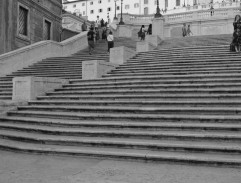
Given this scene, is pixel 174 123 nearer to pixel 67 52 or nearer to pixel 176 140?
pixel 176 140

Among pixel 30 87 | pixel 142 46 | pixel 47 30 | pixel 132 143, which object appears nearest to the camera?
Result: pixel 132 143

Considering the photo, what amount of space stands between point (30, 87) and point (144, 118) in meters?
5.01

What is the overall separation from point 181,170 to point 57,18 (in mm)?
25218

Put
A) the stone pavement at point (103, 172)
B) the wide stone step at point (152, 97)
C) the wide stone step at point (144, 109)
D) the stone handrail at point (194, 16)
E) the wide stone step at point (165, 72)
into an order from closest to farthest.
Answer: the stone pavement at point (103, 172), the wide stone step at point (144, 109), the wide stone step at point (152, 97), the wide stone step at point (165, 72), the stone handrail at point (194, 16)

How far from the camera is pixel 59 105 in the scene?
10602 millimetres

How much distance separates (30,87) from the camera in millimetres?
11578

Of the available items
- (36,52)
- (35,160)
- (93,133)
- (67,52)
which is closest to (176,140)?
(93,133)

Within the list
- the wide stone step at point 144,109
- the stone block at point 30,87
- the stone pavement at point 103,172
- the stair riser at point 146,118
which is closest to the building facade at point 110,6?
the stone block at point 30,87

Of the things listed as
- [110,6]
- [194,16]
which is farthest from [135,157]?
[110,6]

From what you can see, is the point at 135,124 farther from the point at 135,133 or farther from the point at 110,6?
the point at 110,6

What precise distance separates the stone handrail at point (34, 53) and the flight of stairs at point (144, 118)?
6.07m

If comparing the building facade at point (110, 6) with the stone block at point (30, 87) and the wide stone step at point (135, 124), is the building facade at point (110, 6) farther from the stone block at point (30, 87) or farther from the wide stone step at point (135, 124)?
the wide stone step at point (135, 124)

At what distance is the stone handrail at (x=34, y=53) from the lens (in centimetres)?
1723

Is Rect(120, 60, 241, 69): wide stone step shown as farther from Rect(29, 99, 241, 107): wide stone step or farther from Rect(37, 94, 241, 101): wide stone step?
Rect(29, 99, 241, 107): wide stone step
